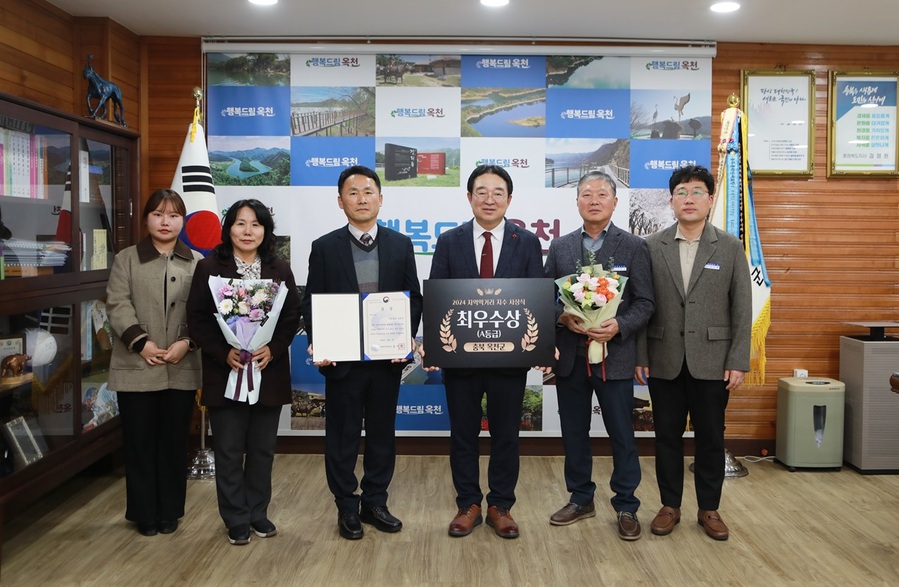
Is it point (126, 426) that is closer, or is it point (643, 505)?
Answer: point (126, 426)

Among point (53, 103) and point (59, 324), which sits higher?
point (53, 103)

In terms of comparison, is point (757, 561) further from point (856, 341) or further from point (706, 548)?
point (856, 341)

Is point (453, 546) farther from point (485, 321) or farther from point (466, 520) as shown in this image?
point (485, 321)

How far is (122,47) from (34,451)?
8.35 ft

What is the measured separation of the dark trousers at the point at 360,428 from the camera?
336 centimetres

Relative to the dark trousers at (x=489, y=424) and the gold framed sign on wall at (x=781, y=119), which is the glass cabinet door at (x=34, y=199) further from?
the gold framed sign on wall at (x=781, y=119)

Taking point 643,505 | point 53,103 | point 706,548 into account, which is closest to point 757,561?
point 706,548

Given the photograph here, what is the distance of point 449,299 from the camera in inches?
129

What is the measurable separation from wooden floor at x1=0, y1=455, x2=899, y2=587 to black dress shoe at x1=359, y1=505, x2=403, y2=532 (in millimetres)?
39

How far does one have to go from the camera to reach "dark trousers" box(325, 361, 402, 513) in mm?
3359

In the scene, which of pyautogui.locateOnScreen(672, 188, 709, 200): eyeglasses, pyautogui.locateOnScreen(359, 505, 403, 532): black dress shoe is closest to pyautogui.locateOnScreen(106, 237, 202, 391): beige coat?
pyautogui.locateOnScreen(359, 505, 403, 532): black dress shoe

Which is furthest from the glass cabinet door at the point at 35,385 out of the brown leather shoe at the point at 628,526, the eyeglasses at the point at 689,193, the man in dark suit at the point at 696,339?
the eyeglasses at the point at 689,193

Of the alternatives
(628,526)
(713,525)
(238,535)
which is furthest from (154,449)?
(713,525)

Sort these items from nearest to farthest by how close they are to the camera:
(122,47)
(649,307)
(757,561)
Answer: (757,561), (649,307), (122,47)
